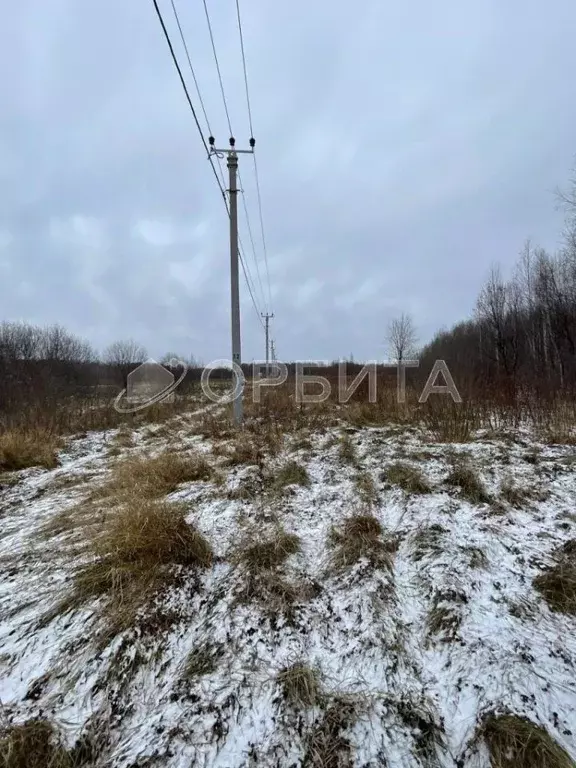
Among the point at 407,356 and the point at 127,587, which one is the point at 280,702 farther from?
the point at 407,356

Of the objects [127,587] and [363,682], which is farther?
[127,587]

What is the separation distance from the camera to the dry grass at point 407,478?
3.30 metres

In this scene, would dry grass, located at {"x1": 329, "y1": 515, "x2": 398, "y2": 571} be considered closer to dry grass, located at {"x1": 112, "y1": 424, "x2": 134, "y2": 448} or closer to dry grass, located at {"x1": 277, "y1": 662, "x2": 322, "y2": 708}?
dry grass, located at {"x1": 277, "y1": 662, "x2": 322, "y2": 708}

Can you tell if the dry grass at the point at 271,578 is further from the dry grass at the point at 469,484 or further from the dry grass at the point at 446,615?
the dry grass at the point at 469,484

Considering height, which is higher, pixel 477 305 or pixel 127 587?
pixel 477 305

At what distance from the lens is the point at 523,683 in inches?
58.4

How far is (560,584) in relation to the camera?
6.43 feet

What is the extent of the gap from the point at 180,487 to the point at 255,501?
991 mm

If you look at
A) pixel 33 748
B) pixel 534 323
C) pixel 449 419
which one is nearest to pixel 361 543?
pixel 33 748

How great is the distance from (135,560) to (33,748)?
1004mm

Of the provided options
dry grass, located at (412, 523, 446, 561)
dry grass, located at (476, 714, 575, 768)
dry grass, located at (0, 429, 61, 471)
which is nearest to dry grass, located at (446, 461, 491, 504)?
dry grass, located at (412, 523, 446, 561)

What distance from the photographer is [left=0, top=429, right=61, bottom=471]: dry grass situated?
16.5 feet

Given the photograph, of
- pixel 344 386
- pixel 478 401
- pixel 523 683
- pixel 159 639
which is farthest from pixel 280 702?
pixel 344 386

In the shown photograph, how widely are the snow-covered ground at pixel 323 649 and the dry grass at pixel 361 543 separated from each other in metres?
0.06
